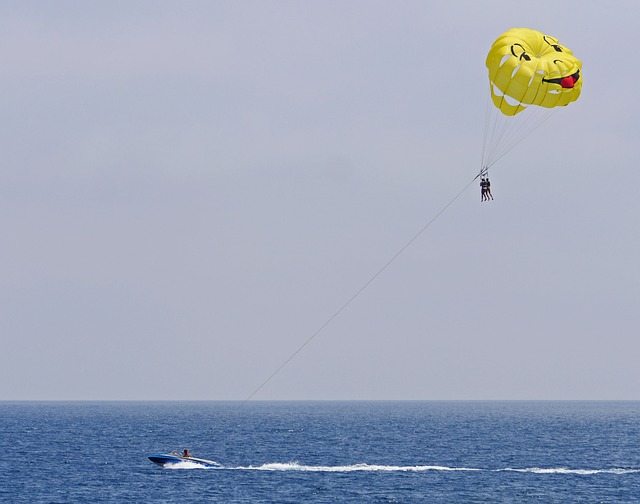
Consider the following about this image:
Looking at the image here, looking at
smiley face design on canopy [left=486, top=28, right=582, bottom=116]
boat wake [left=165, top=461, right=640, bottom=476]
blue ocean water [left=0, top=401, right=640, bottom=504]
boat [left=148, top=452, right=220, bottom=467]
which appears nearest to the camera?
smiley face design on canopy [left=486, top=28, right=582, bottom=116]

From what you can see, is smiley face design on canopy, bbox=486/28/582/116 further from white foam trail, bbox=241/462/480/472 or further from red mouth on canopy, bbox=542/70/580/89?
white foam trail, bbox=241/462/480/472

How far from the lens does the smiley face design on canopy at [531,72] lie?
65.4 m

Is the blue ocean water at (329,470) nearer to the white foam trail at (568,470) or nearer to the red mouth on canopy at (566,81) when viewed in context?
the white foam trail at (568,470)

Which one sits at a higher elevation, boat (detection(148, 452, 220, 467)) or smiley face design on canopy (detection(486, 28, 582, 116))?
smiley face design on canopy (detection(486, 28, 582, 116))

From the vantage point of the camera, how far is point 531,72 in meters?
65.1

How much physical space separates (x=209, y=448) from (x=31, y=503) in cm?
5932

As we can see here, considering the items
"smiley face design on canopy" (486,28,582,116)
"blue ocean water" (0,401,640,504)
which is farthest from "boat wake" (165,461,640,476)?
"smiley face design on canopy" (486,28,582,116)

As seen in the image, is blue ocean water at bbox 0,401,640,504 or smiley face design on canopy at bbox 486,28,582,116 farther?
blue ocean water at bbox 0,401,640,504

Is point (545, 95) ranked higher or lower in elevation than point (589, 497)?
higher

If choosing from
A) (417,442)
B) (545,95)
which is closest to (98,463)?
(417,442)

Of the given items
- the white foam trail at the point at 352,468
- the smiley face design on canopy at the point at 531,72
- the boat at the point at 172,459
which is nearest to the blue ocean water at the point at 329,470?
the white foam trail at the point at 352,468

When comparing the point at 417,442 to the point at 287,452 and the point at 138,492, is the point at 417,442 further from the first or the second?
the point at 138,492

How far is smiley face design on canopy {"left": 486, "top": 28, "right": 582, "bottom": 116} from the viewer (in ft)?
215

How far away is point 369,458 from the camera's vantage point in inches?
4796
